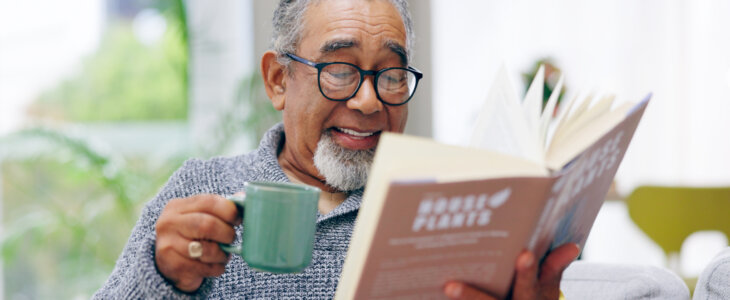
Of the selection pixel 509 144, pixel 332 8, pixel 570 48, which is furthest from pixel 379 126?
pixel 570 48

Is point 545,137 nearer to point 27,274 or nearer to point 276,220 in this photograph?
point 276,220

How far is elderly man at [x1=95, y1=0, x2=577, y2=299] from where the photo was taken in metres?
1.18

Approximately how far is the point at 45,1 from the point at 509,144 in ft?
8.69

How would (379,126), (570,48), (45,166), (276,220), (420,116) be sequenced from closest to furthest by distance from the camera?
(276,220) → (379,126) → (45,166) → (420,116) → (570,48)

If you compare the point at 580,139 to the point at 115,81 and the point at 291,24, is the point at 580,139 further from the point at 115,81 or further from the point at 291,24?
the point at 115,81

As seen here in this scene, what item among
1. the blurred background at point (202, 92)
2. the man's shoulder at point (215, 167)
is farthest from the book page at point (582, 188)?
the blurred background at point (202, 92)

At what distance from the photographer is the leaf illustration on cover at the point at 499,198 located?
70 cm

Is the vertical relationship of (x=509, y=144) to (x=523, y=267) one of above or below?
above

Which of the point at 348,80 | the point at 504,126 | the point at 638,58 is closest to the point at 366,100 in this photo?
the point at 348,80

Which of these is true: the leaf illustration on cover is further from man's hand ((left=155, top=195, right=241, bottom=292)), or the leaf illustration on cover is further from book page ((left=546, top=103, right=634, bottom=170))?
man's hand ((left=155, top=195, right=241, bottom=292))

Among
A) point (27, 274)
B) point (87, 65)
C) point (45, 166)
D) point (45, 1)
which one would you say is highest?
point (45, 1)

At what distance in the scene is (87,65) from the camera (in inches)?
116

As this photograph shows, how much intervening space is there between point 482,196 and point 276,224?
0.23 meters

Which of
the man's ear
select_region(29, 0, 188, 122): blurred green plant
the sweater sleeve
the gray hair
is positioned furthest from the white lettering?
select_region(29, 0, 188, 122): blurred green plant
